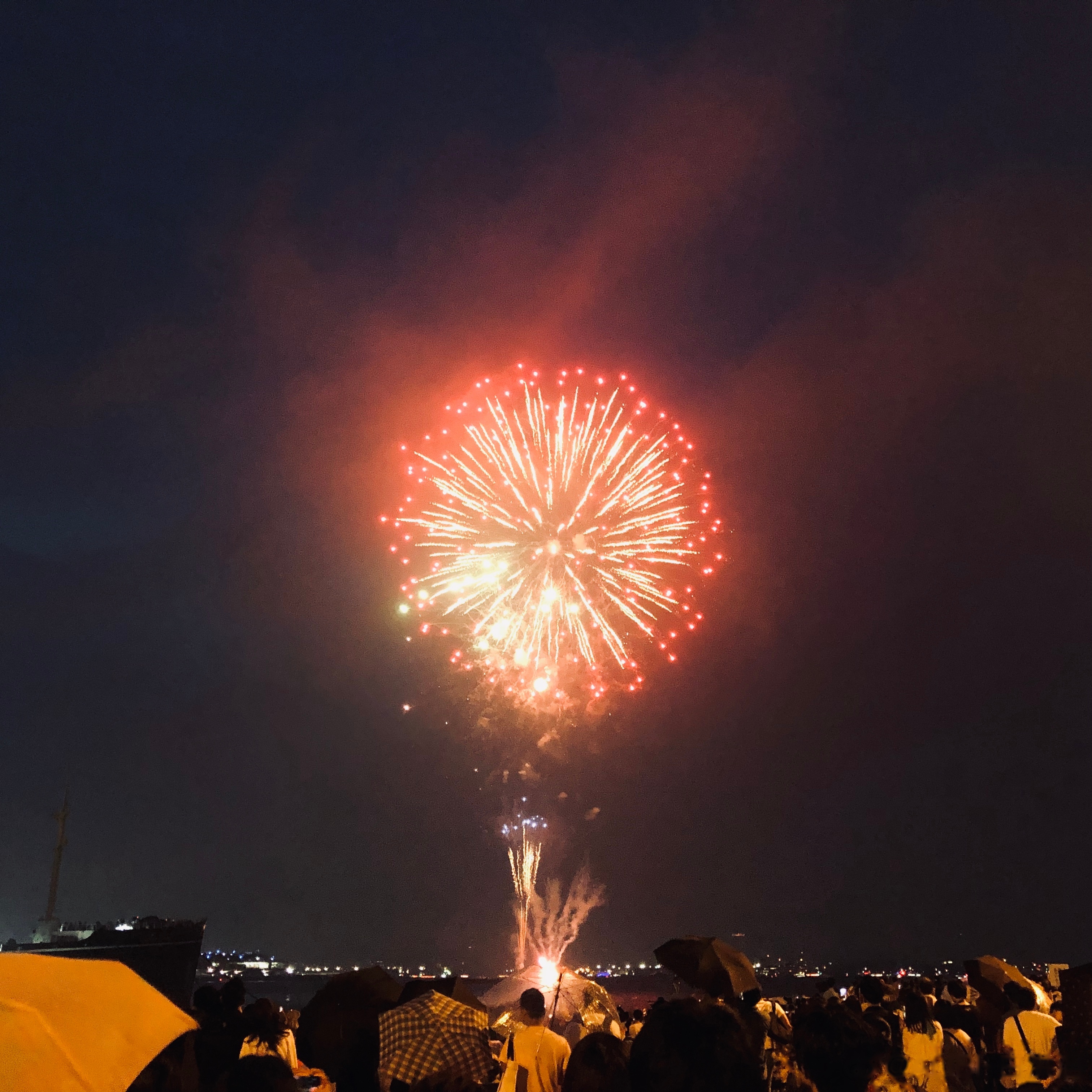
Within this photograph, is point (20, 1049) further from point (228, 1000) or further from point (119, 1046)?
point (228, 1000)

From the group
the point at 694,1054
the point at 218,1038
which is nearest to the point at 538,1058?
the point at 218,1038

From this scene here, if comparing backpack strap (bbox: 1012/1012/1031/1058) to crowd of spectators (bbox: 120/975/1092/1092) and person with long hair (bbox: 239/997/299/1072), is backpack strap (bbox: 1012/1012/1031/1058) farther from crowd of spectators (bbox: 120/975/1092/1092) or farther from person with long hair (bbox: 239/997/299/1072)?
person with long hair (bbox: 239/997/299/1072)

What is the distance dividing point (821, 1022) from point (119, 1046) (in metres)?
3.54

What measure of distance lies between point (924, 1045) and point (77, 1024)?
316 inches

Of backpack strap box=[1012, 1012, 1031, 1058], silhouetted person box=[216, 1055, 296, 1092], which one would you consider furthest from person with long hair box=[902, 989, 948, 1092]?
silhouetted person box=[216, 1055, 296, 1092]

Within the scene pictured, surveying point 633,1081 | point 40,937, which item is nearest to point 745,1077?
point 633,1081

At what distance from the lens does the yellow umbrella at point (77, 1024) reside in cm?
369

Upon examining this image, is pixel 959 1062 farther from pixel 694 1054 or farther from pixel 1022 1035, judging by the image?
pixel 694 1054

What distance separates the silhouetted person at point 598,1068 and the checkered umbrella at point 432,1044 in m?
3.28

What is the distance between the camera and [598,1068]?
228 inches

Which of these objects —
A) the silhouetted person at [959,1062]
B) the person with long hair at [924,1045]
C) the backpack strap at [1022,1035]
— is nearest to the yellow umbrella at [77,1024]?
the person with long hair at [924,1045]

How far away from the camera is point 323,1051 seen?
35.6ft

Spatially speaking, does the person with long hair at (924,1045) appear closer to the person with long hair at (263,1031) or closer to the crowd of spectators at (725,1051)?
the crowd of spectators at (725,1051)

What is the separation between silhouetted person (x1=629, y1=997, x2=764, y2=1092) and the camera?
446 centimetres
